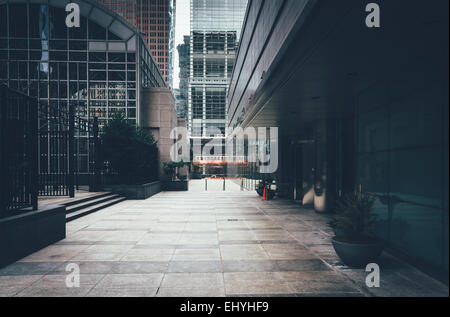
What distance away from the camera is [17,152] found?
733cm

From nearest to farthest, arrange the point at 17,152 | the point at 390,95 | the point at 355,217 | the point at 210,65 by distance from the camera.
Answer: the point at 355,217 → the point at 390,95 → the point at 17,152 → the point at 210,65

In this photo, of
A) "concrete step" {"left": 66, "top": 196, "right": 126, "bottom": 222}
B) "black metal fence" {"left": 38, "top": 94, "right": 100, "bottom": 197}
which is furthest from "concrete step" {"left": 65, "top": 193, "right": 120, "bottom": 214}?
"black metal fence" {"left": 38, "top": 94, "right": 100, "bottom": 197}

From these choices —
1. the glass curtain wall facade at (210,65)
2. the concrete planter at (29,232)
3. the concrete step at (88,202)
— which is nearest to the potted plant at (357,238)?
the concrete planter at (29,232)

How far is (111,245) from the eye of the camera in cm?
764

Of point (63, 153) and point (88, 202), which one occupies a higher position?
point (63, 153)

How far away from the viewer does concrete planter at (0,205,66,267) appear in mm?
6102

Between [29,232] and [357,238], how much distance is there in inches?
288

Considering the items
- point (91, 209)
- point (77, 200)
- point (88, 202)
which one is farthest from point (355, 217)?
point (88, 202)

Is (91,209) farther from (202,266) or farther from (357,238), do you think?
(357,238)

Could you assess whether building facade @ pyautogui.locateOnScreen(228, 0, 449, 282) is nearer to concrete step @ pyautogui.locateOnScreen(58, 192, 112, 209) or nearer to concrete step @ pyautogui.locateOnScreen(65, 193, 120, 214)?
concrete step @ pyautogui.locateOnScreen(65, 193, 120, 214)

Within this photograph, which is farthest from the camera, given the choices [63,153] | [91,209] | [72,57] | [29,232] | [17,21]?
[72,57]

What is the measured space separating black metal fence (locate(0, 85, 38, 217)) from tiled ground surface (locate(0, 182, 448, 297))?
1427mm
